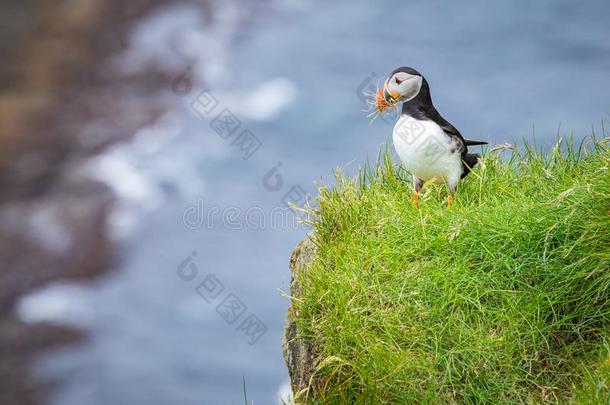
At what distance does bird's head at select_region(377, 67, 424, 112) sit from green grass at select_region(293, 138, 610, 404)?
0.74 m

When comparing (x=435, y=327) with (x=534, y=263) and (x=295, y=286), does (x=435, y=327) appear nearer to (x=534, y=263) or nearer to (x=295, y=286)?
(x=534, y=263)

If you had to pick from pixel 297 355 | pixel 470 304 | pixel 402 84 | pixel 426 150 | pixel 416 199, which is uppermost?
pixel 402 84

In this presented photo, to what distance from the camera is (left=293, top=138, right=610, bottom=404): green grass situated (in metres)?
3.37

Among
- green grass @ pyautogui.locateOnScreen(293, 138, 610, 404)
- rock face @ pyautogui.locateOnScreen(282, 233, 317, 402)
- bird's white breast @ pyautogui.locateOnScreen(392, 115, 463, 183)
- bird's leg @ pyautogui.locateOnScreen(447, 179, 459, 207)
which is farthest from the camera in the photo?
bird's leg @ pyautogui.locateOnScreen(447, 179, 459, 207)

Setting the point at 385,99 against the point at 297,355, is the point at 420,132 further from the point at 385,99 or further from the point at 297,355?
the point at 297,355

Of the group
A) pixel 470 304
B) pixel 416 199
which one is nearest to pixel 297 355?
pixel 470 304

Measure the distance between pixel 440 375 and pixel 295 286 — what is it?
113 centimetres

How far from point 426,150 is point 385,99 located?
41cm

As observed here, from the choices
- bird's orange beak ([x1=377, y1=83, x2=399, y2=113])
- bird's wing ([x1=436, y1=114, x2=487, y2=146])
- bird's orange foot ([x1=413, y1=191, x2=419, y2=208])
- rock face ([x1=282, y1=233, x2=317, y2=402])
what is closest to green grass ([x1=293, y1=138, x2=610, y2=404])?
rock face ([x1=282, y1=233, x2=317, y2=402])

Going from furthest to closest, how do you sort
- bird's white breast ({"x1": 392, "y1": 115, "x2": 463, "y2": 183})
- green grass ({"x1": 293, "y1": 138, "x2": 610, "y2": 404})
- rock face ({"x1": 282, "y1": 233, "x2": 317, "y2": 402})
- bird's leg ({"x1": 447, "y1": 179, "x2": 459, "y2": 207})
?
1. bird's leg ({"x1": 447, "y1": 179, "x2": 459, "y2": 207})
2. bird's white breast ({"x1": 392, "y1": 115, "x2": 463, "y2": 183})
3. rock face ({"x1": 282, "y1": 233, "x2": 317, "y2": 402})
4. green grass ({"x1": 293, "y1": 138, "x2": 610, "y2": 404})

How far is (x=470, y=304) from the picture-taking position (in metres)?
3.65

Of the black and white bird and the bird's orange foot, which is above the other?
the black and white bird

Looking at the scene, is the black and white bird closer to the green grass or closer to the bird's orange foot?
the bird's orange foot

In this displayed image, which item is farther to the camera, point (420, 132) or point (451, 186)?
point (451, 186)
